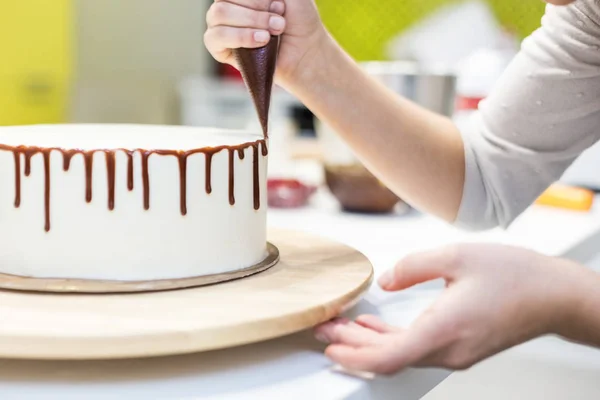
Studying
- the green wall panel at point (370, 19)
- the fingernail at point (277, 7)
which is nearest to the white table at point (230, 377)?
the fingernail at point (277, 7)

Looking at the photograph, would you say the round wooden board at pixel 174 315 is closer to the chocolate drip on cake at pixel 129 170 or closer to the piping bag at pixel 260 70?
the chocolate drip on cake at pixel 129 170

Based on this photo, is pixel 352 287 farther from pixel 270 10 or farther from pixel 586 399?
pixel 586 399

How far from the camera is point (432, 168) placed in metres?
1.18

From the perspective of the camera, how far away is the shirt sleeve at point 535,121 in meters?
1.16

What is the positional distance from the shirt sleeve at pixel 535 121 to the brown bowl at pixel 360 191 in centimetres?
24

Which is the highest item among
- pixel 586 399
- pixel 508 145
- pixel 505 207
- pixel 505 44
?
pixel 505 44

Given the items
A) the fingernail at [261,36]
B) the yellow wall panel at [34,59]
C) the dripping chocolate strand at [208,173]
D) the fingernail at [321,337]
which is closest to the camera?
the fingernail at [321,337]

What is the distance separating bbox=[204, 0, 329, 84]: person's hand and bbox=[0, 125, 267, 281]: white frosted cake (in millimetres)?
179

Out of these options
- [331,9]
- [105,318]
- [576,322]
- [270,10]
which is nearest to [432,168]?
[270,10]

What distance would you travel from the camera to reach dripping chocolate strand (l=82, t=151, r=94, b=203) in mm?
763

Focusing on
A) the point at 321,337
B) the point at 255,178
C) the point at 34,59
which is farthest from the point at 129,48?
the point at 321,337

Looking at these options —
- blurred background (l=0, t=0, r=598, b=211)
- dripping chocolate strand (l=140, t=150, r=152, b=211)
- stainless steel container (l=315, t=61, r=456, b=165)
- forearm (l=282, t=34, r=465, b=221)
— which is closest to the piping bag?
forearm (l=282, t=34, r=465, b=221)

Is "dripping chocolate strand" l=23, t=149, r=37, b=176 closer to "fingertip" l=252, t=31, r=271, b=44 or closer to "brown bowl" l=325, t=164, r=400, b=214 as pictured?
"fingertip" l=252, t=31, r=271, b=44

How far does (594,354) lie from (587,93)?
16.9 inches
